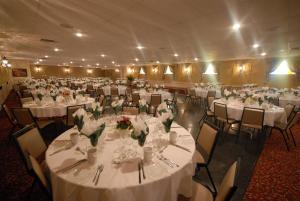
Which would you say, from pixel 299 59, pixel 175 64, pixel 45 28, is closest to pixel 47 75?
pixel 175 64

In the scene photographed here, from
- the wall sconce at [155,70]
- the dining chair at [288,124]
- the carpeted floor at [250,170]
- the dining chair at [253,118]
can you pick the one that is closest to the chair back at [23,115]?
the carpeted floor at [250,170]

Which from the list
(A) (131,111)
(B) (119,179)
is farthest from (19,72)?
(B) (119,179)

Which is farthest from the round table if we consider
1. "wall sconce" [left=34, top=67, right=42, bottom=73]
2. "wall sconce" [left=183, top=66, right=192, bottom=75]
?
"wall sconce" [left=34, top=67, right=42, bottom=73]

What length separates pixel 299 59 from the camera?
9.28 meters

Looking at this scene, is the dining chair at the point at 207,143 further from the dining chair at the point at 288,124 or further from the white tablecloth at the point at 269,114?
the dining chair at the point at 288,124

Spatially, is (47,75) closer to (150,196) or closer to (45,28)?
(45,28)

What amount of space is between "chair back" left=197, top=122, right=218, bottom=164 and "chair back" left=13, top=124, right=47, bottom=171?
2116 millimetres

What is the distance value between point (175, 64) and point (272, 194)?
48.0ft

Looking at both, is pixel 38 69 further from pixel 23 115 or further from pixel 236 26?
pixel 236 26

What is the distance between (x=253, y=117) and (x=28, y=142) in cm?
431

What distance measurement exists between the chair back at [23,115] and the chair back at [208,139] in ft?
11.8

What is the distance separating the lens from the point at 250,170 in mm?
2783

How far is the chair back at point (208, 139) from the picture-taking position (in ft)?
6.61

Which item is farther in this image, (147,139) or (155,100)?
(155,100)
